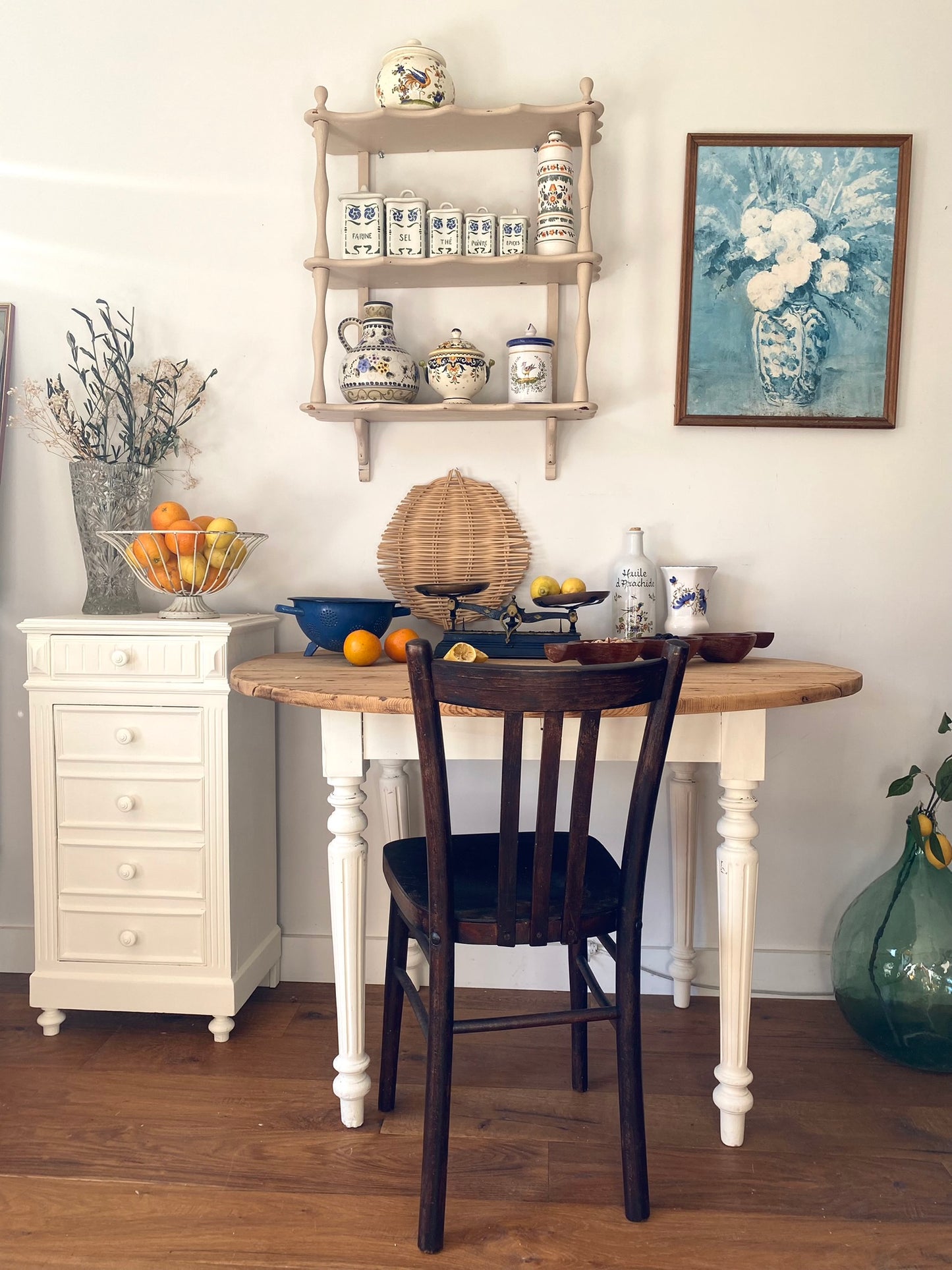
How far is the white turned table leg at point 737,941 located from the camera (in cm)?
161

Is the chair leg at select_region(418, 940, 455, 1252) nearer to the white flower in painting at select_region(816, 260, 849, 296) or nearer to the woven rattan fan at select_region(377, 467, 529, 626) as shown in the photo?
the woven rattan fan at select_region(377, 467, 529, 626)

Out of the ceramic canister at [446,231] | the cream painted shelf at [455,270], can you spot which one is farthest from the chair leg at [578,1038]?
the ceramic canister at [446,231]

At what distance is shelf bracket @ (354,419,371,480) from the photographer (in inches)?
86.4

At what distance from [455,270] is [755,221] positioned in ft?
2.41

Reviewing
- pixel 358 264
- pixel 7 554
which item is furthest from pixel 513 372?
pixel 7 554

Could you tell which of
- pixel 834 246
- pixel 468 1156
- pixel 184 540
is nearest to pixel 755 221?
pixel 834 246

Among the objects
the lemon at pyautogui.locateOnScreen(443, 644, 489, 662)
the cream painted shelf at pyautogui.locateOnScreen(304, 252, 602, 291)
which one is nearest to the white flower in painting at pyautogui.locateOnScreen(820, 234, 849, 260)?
the cream painted shelf at pyautogui.locateOnScreen(304, 252, 602, 291)

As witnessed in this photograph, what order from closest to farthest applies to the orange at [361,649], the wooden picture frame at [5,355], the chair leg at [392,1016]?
the chair leg at [392,1016], the orange at [361,649], the wooden picture frame at [5,355]

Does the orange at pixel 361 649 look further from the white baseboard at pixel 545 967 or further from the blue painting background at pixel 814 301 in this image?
the blue painting background at pixel 814 301

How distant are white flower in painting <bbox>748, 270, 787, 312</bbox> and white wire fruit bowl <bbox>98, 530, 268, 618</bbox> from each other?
130 cm

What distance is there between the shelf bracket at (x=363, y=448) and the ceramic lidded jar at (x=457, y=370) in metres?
0.22

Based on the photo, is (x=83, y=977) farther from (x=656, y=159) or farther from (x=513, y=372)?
(x=656, y=159)

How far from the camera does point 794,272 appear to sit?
215 centimetres

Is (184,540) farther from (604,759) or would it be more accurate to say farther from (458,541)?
(604,759)
